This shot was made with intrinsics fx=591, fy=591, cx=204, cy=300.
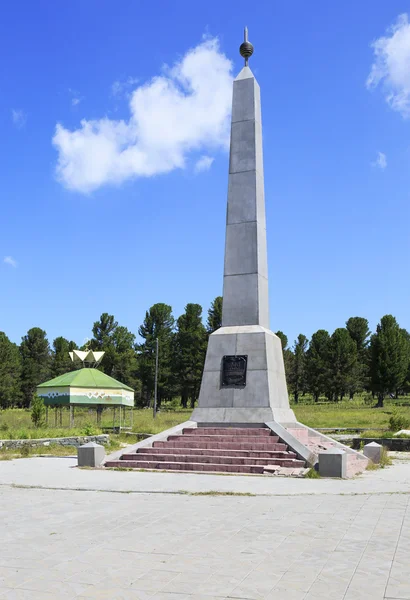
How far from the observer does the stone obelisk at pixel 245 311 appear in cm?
1747

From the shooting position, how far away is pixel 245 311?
732 inches

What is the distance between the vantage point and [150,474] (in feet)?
45.7

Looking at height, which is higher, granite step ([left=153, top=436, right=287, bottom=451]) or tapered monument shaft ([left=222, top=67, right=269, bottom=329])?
tapered monument shaft ([left=222, top=67, right=269, bottom=329])

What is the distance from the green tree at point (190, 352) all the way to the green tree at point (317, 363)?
15682 mm

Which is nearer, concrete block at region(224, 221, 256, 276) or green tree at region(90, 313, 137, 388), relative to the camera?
concrete block at region(224, 221, 256, 276)

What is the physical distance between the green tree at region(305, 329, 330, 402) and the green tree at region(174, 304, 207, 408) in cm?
1568

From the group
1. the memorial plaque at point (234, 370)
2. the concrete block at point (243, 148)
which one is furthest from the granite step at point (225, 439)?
the concrete block at point (243, 148)

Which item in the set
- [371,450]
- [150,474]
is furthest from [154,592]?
[371,450]

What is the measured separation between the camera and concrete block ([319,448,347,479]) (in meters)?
13.3

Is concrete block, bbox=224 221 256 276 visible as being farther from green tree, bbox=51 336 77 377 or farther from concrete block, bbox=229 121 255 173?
green tree, bbox=51 336 77 377

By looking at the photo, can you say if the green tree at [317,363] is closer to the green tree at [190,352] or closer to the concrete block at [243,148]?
the green tree at [190,352]

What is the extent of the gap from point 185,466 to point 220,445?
1510 mm

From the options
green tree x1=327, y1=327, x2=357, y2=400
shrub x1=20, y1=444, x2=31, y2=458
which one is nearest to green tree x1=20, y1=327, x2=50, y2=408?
green tree x1=327, y1=327, x2=357, y2=400

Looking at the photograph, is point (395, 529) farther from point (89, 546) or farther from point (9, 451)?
point (9, 451)
